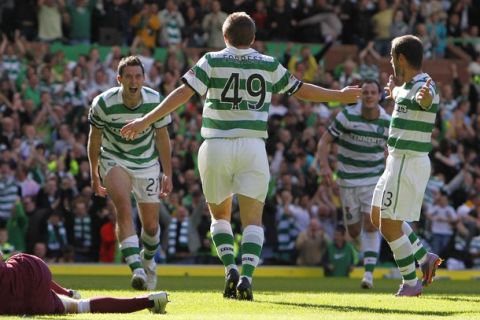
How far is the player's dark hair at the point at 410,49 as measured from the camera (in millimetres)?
12961

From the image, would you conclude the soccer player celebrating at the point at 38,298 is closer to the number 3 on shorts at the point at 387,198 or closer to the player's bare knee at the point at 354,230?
the number 3 on shorts at the point at 387,198

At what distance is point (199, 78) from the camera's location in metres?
12.0

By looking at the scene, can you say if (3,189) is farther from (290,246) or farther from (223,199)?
(223,199)

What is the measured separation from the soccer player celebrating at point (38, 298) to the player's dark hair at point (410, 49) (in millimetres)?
4128

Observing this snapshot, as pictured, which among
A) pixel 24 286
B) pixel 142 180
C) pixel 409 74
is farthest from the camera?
pixel 142 180

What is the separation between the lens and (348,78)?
28.2 metres

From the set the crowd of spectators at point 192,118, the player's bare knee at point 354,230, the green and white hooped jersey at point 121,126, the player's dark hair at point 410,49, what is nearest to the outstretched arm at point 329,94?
the player's dark hair at point 410,49

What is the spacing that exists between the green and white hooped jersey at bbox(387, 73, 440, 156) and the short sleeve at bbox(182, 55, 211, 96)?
205 centimetres

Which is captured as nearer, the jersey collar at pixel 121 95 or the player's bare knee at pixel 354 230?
the jersey collar at pixel 121 95

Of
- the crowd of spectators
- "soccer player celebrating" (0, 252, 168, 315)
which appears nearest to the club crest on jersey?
"soccer player celebrating" (0, 252, 168, 315)

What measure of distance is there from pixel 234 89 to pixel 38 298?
3.12 metres

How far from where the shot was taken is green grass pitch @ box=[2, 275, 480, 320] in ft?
34.6

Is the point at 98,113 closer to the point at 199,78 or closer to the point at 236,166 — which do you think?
the point at 199,78

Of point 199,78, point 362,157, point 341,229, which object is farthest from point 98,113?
point 341,229
